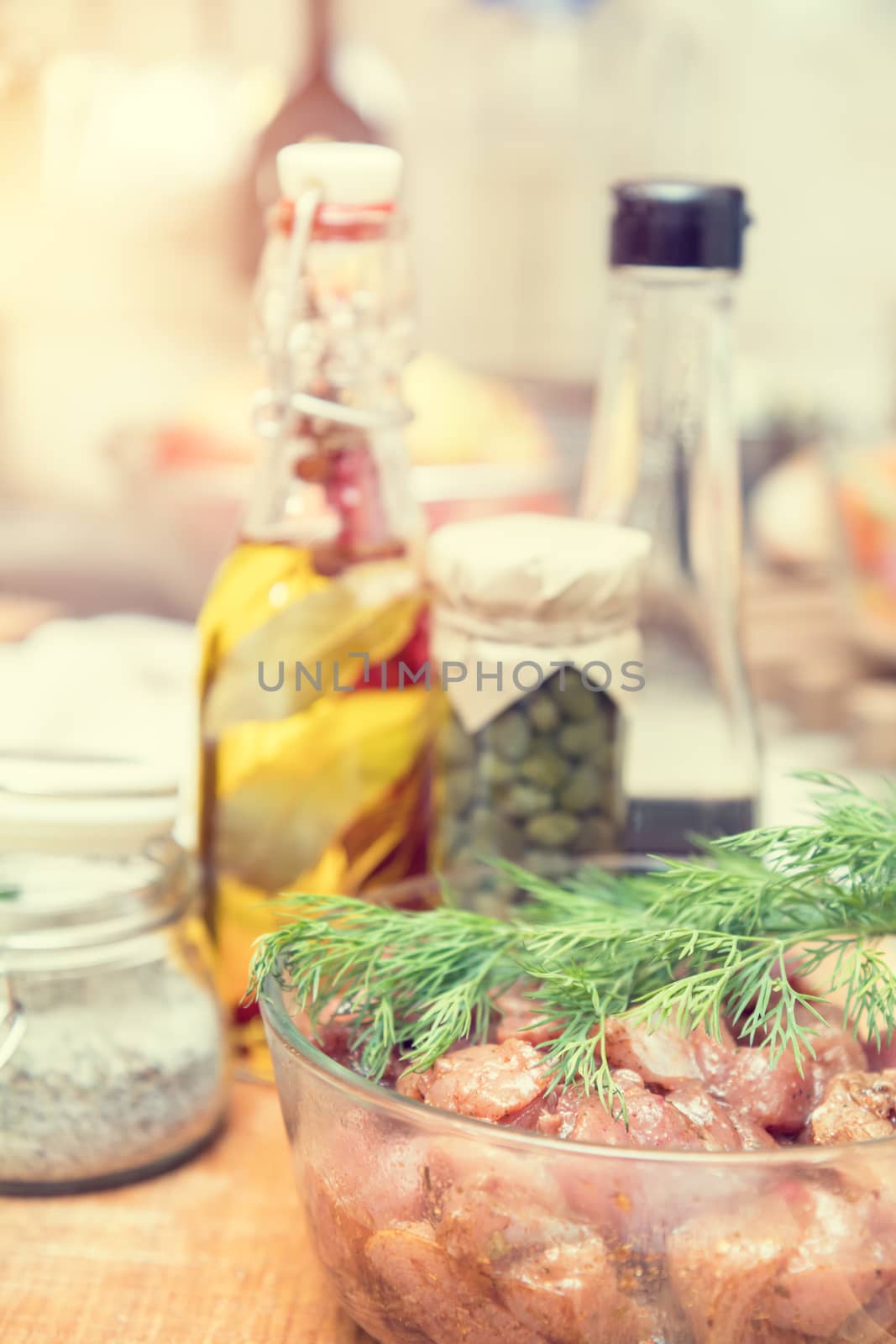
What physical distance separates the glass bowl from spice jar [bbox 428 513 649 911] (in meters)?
0.18

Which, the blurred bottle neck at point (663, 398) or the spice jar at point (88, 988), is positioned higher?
the blurred bottle neck at point (663, 398)

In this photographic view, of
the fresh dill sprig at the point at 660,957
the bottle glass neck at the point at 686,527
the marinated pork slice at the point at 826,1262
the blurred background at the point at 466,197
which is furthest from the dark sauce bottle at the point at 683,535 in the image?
the blurred background at the point at 466,197

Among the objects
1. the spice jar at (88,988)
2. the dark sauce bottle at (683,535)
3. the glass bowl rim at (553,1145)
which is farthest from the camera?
the dark sauce bottle at (683,535)

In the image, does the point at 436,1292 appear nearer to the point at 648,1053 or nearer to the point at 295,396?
the point at 648,1053

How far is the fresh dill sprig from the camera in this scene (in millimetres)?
374

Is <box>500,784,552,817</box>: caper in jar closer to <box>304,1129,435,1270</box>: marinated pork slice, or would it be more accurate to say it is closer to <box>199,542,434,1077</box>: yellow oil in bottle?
<box>199,542,434,1077</box>: yellow oil in bottle

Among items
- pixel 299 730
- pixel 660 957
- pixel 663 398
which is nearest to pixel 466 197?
pixel 663 398

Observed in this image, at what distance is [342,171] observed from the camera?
0.48 m

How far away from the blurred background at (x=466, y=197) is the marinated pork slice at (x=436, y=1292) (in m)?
0.97

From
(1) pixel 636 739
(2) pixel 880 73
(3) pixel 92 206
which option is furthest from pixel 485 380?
(1) pixel 636 739

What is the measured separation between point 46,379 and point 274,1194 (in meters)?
1.42

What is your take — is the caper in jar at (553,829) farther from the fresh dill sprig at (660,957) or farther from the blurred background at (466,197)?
the blurred background at (466,197)

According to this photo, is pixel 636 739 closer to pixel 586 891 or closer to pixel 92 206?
pixel 586 891

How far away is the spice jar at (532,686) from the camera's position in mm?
467
